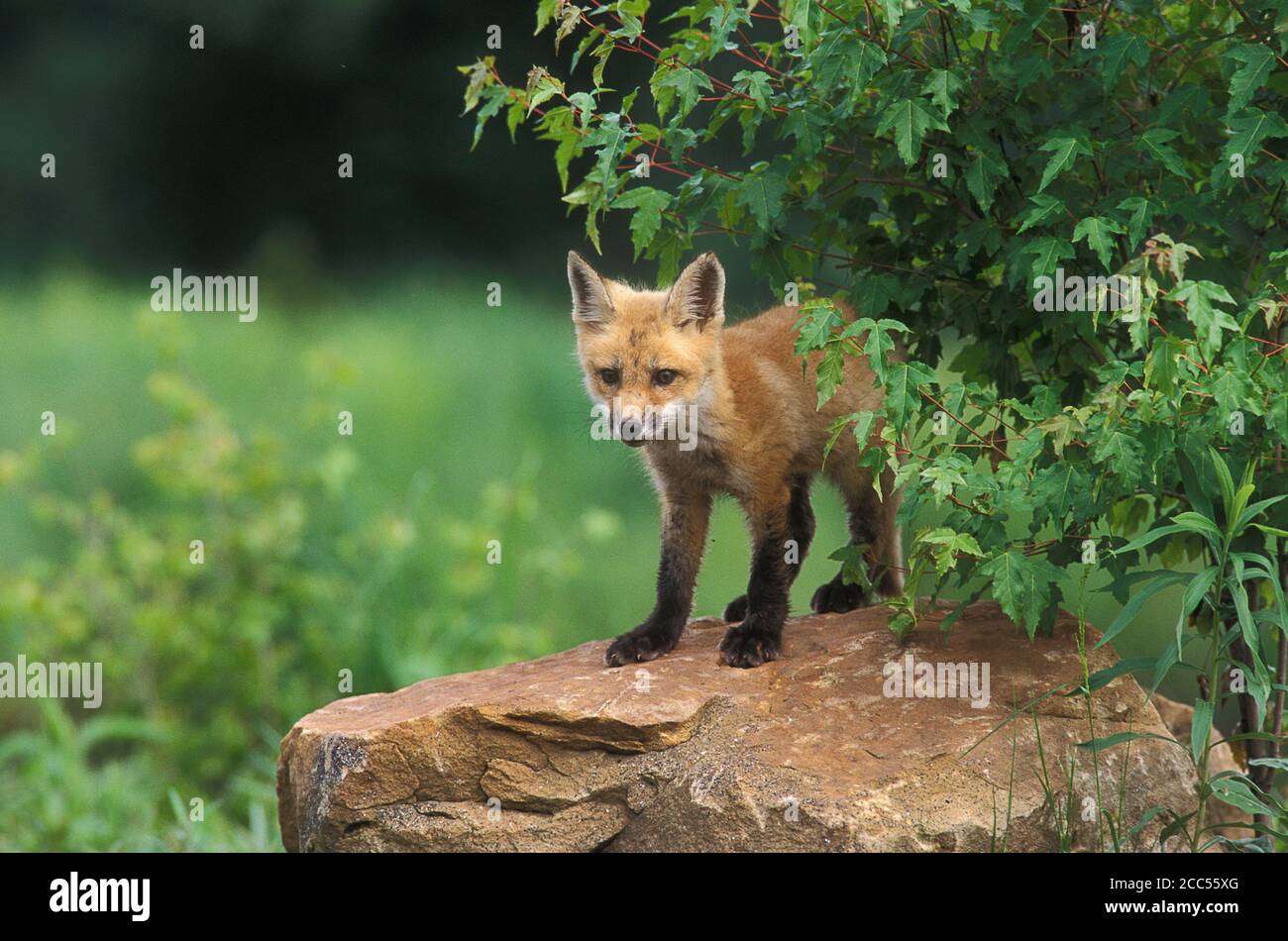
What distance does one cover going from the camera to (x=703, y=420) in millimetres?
4328

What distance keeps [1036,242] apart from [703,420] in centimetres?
118

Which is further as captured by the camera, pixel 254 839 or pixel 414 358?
pixel 414 358

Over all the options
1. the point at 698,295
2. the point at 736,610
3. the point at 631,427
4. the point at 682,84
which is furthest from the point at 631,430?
the point at 736,610

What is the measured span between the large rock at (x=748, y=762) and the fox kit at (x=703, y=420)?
31 centimetres

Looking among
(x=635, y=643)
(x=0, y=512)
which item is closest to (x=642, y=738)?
(x=635, y=643)

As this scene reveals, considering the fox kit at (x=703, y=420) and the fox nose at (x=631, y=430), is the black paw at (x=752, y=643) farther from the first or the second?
the fox nose at (x=631, y=430)

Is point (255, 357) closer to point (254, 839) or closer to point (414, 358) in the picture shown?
point (414, 358)

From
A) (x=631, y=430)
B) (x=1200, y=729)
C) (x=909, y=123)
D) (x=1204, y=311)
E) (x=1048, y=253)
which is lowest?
(x=1200, y=729)

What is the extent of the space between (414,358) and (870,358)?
5.78 metres

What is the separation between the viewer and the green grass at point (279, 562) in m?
6.25

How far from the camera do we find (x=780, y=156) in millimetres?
4059

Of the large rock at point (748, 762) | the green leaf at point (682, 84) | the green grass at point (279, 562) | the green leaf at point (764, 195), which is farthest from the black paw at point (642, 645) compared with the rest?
the green leaf at point (682, 84)

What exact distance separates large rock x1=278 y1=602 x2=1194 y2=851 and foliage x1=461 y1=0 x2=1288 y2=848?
227mm

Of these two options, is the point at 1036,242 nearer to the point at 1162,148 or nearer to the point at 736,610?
the point at 1162,148
